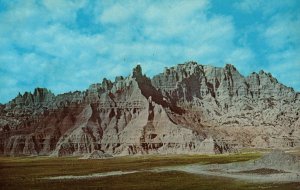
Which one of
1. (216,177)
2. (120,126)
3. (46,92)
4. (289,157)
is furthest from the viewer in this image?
(46,92)

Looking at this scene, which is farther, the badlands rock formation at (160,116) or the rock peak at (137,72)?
the rock peak at (137,72)

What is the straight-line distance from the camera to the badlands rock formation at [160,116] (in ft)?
296

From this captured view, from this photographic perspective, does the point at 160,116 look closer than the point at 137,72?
Yes

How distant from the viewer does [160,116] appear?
9875 cm

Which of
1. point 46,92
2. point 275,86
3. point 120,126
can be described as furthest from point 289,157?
point 275,86

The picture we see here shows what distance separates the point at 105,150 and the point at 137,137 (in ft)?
21.3

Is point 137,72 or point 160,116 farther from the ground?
point 137,72

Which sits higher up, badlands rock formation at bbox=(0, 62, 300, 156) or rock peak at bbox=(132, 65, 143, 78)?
Result: rock peak at bbox=(132, 65, 143, 78)

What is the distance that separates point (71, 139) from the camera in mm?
89750

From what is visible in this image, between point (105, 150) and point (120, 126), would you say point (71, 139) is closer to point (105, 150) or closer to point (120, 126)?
point (105, 150)

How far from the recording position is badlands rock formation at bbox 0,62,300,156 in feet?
296

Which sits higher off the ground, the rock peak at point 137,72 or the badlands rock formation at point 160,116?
the rock peak at point 137,72

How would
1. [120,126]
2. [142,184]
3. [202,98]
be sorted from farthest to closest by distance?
[202,98]
[120,126]
[142,184]

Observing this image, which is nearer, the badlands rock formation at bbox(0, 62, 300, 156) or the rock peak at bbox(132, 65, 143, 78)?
the badlands rock formation at bbox(0, 62, 300, 156)
